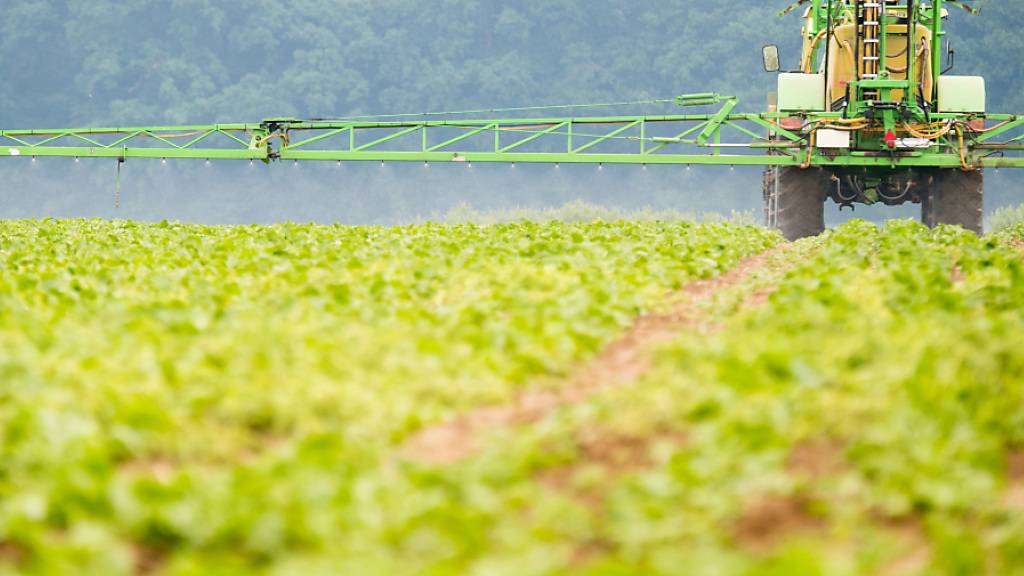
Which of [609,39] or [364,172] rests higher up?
[609,39]

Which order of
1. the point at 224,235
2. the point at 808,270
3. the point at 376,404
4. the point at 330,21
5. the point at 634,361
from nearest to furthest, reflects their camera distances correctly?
1. the point at 376,404
2. the point at 634,361
3. the point at 808,270
4. the point at 224,235
5. the point at 330,21

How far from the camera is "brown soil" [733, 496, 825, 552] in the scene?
4828 millimetres

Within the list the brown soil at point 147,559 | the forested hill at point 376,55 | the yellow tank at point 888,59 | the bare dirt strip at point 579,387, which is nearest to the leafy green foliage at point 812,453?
the bare dirt strip at point 579,387

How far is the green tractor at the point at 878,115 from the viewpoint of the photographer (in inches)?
830

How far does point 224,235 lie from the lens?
16547mm

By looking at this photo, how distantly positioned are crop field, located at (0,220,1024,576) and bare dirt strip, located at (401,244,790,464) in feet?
0.07

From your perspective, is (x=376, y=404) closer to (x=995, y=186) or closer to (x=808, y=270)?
(x=808, y=270)

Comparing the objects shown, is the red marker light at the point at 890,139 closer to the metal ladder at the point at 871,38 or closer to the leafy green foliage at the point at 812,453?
the metal ladder at the point at 871,38

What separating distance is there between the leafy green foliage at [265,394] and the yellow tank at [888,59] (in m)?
11.6

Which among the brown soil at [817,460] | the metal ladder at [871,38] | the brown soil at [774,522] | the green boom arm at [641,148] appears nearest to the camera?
the brown soil at [774,522]

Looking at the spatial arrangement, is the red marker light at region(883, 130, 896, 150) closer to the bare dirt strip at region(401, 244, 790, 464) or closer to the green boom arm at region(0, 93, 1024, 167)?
the green boom arm at region(0, 93, 1024, 167)

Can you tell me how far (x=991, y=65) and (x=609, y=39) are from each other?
15.7 metres

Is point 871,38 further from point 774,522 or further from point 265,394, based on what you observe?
point 774,522

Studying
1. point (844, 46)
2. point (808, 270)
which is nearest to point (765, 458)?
point (808, 270)
